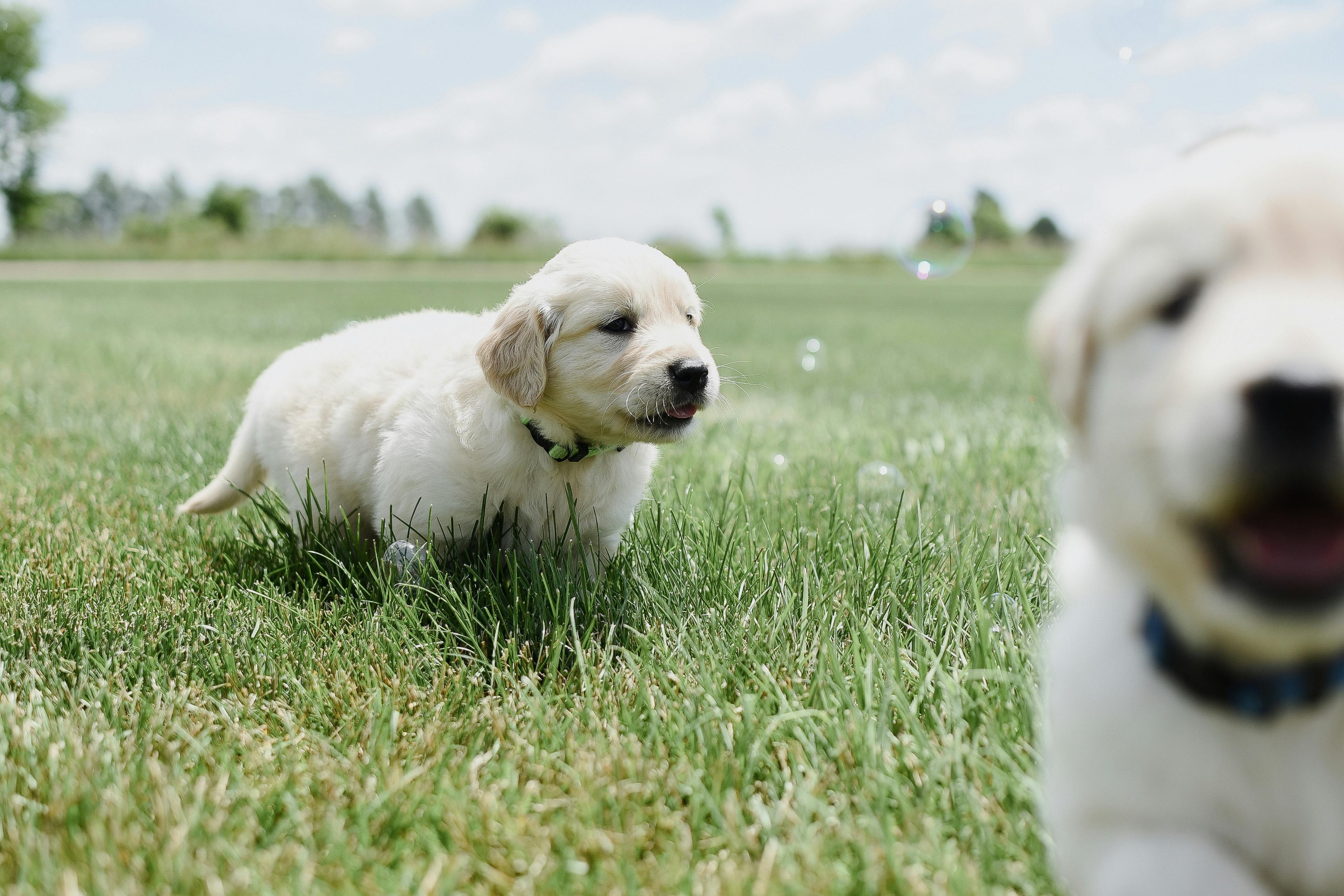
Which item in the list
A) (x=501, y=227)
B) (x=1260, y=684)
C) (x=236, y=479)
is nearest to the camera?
(x=1260, y=684)

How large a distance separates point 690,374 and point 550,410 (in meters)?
0.40

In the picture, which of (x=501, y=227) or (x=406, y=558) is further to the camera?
(x=501, y=227)

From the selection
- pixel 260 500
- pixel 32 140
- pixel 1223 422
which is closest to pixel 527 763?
pixel 1223 422

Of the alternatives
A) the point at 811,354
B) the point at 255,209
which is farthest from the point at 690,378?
the point at 255,209

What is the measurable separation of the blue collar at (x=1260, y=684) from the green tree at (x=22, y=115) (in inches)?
2385

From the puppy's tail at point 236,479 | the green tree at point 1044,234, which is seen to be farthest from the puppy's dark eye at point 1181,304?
the green tree at point 1044,234

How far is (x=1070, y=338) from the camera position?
117 centimetres

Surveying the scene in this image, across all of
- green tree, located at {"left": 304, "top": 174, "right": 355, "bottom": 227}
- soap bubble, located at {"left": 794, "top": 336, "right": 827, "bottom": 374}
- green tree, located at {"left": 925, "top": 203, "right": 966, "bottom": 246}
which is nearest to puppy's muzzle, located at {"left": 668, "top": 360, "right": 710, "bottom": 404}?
soap bubble, located at {"left": 794, "top": 336, "right": 827, "bottom": 374}

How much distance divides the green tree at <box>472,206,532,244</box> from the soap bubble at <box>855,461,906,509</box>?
51198mm

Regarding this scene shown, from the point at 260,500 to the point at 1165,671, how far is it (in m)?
2.76

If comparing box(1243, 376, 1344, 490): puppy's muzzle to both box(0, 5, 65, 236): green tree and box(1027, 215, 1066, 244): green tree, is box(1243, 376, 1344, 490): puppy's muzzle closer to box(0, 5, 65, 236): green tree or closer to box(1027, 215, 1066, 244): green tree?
box(1027, 215, 1066, 244): green tree

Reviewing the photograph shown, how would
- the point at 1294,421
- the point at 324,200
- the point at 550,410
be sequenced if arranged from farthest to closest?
the point at 324,200 < the point at 550,410 < the point at 1294,421

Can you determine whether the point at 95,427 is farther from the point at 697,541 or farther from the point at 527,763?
the point at 527,763

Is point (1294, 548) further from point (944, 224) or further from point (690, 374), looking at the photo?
point (944, 224)
